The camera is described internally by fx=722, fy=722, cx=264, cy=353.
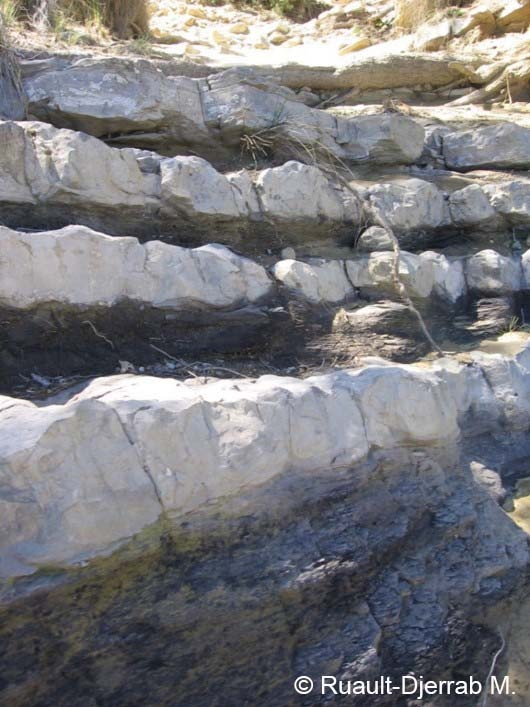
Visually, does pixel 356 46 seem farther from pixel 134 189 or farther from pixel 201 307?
pixel 201 307

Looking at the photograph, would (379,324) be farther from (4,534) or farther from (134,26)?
(134,26)

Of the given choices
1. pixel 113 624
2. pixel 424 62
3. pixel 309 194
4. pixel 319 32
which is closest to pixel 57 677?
pixel 113 624

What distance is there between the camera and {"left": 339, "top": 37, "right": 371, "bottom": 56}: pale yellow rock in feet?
20.9

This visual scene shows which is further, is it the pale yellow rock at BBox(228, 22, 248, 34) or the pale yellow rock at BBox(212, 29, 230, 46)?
the pale yellow rock at BBox(228, 22, 248, 34)

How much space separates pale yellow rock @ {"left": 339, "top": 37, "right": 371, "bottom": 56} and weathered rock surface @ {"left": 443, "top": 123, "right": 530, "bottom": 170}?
6.88 feet

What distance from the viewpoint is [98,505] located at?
1897 mm

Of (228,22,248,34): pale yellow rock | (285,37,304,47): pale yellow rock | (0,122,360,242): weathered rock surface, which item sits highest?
(228,22,248,34): pale yellow rock

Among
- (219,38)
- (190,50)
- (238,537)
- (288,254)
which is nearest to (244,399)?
(238,537)

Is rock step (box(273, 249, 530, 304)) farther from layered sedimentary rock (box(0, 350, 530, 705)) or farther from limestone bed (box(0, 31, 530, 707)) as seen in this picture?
layered sedimentary rock (box(0, 350, 530, 705))

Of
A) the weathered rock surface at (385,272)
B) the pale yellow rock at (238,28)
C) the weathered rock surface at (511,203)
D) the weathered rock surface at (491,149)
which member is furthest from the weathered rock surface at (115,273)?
the pale yellow rock at (238,28)

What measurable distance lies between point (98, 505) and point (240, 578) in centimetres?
44

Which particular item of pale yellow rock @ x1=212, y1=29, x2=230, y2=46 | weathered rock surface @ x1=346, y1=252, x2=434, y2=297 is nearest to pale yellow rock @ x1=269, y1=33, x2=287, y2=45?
pale yellow rock @ x1=212, y1=29, x2=230, y2=46

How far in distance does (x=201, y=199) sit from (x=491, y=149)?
227 centimetres

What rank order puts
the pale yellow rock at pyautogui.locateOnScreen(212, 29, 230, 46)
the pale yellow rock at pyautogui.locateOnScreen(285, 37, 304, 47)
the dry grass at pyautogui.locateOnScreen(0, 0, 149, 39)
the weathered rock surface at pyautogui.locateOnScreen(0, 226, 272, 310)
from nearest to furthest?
the weathered rock surface at pyautogui.locateOnScreen(0, 226, 272, 310) → the dry grass at pyautogui.locateOnScreen(0, 0, 149, 39) → the pale yellow rock at pyautogui.locateOnScreen(212, 29, 230, 46) → the pale yellow rock at pyautogui.locateOnScreen(285, 37, 304, 47)
